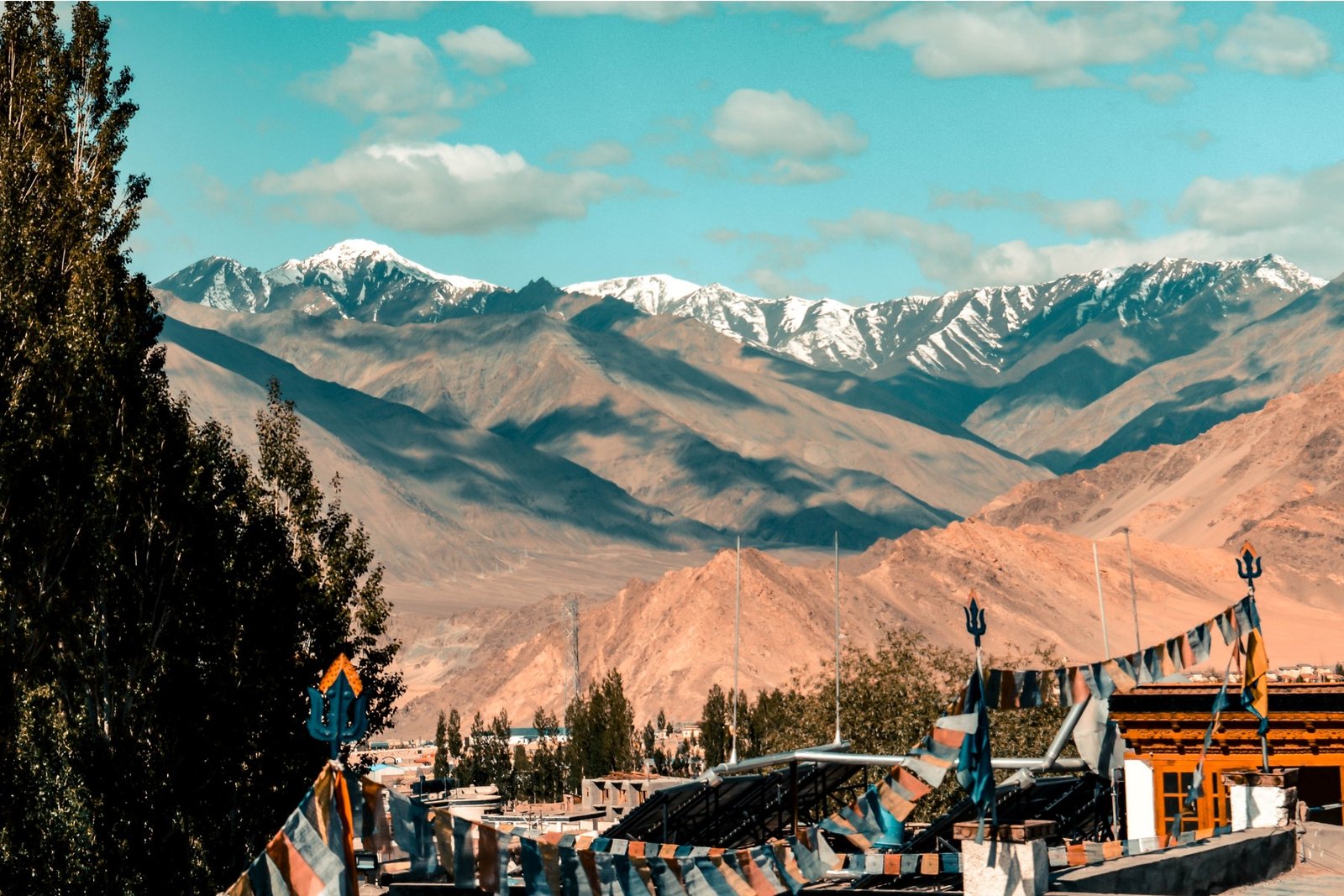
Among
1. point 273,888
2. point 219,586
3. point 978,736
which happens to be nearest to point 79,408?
point 219,586

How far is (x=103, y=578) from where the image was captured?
91.2 feet

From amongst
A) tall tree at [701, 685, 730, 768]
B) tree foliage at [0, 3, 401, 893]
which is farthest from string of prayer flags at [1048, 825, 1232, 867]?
tall tree at [701, 685, 730, 768]

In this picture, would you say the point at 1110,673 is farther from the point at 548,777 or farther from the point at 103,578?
the point at 548,777

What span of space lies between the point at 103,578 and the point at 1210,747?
20818mm

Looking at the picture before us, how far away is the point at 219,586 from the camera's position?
30.7m

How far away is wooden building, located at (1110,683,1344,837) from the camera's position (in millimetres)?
33656

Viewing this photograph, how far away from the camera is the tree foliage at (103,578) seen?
26.7 metres

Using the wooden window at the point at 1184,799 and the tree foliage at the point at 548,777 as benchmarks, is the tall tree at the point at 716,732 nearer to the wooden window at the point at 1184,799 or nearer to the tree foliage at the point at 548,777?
the tree foliage at the point at 548,777

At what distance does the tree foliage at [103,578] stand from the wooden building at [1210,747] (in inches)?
622

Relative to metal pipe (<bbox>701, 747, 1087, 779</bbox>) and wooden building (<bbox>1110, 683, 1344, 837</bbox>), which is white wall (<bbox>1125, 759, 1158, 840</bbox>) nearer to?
wooden building (<bbox>1110, 683, 1344, 837</bbox>)

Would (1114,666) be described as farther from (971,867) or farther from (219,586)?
(219,586)

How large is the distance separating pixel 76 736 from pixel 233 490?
7155 millimetres

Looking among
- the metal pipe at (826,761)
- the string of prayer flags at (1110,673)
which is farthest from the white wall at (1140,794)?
the string of prayer flags at (1110,673)

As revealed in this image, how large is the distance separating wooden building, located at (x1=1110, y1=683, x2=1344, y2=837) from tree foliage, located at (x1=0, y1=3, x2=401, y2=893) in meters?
15.8
